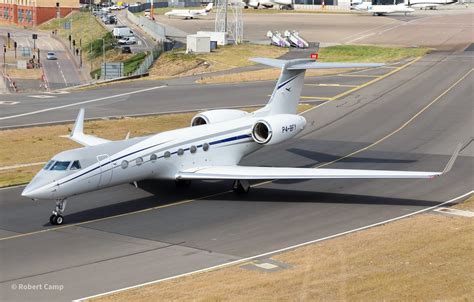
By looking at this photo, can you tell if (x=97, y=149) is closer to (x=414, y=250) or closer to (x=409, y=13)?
(x=414, y=250)

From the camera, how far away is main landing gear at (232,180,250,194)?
108ft

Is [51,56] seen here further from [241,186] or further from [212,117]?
[241,186]

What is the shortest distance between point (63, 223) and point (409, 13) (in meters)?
149

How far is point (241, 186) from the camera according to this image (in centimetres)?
3291

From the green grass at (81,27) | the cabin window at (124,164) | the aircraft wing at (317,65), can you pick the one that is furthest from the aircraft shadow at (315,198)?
the green grass at (81,27)

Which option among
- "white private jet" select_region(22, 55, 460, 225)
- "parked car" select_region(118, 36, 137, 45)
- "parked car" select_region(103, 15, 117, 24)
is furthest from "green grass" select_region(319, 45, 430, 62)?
"parked car" select_region(103, 15, 117, 24)

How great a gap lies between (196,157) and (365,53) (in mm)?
64019

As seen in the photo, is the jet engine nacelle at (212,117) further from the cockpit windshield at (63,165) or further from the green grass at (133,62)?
the green grass at (133,62)

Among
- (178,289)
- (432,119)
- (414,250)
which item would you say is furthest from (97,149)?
(432,119)

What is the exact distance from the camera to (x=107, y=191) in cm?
3331

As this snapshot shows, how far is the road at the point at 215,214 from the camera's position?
76.5 feet

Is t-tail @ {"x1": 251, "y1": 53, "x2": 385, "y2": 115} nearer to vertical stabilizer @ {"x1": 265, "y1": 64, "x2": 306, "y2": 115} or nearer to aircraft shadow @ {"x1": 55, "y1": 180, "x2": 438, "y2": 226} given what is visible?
vertical stabilizer @ {"x1": 265, "y1": 64, "x2": 306, "y2": 115}

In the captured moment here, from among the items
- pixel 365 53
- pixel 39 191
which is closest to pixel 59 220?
pixel 39 191

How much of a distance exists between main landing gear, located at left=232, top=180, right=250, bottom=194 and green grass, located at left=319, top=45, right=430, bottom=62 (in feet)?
183
